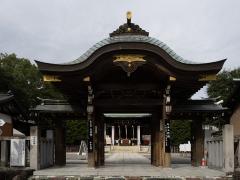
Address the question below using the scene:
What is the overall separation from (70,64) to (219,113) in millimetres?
9860

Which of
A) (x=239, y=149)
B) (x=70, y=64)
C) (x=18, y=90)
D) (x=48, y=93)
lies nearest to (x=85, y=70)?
(x=70, y=64)

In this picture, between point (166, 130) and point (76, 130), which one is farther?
point (76, 130)

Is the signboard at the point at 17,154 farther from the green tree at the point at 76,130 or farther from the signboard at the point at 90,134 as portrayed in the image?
the green tree at the point at 76,130

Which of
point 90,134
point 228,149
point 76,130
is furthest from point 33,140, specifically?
point 76,130

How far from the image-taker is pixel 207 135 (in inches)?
955

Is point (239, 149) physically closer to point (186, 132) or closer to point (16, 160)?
point (16, 160)

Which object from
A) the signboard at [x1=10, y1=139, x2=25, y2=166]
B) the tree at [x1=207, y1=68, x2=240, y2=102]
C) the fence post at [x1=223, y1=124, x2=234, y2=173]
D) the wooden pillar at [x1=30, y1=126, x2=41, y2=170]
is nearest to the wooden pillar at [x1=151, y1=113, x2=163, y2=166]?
the fence post at [x1=223, y1=124, x2=234, y2=173]

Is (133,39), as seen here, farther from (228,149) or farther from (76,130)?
(76,130)

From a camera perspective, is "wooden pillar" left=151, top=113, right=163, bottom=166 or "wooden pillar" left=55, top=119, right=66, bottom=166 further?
"wooden pillar" left=55, top=119, right=66, bottom=166

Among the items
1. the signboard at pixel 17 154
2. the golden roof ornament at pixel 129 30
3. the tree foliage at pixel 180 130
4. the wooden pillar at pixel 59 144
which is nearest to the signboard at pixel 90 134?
the signboard at pixel 17 154

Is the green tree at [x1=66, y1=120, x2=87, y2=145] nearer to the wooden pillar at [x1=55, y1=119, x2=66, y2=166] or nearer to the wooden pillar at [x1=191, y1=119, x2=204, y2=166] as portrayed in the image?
the wooden pillar at [x1=55, y1=119, x2=66, y2=166]

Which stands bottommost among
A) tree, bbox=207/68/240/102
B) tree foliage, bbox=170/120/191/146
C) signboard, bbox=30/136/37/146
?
tree foliage, bbox=170/120/191/146

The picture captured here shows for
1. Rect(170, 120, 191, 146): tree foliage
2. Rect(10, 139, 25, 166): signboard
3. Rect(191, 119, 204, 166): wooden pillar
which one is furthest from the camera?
Rect(170, 120, 191, 146): tree foliage

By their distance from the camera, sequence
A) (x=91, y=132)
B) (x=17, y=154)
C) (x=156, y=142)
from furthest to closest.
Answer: (x=156, y=142), (x=91, y=132), (x=17, y=154)
